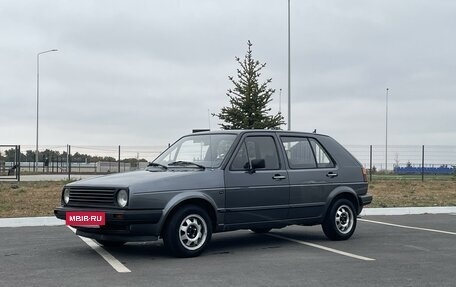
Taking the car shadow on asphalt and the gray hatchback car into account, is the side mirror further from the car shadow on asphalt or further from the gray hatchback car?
the car shadow on asphalt

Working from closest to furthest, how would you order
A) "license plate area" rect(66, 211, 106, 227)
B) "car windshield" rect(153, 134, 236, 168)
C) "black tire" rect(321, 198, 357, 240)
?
"license plate area" rect(66, 211, 106, 227), "car windshield" rect(153, 134, 236, 168), "black tire" rect(321, 198, 357, 240)

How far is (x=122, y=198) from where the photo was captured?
714cm

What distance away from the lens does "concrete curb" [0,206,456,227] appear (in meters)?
11.3

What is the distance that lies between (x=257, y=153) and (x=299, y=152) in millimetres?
918

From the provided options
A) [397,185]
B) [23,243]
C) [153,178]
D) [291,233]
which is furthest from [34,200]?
[397,185]

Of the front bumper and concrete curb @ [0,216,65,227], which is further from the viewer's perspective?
concrete curb @ [0,216,65,227]

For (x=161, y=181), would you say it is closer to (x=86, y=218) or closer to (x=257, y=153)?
(x=86, y=218)

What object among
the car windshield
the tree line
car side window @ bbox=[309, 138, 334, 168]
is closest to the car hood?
the car windshield

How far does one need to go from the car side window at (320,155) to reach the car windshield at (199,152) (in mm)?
1647

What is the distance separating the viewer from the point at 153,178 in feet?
24.3

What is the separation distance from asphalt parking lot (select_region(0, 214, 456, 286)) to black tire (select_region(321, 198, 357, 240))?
0.18m

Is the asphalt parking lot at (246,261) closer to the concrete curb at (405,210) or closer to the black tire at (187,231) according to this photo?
the black tire at (187,231)

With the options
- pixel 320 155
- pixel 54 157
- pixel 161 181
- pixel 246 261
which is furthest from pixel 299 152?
pixel 54 157

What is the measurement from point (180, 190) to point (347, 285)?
2.49 meters
